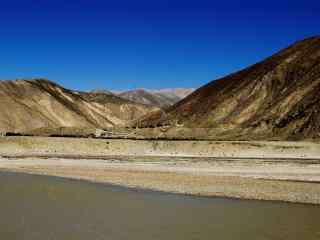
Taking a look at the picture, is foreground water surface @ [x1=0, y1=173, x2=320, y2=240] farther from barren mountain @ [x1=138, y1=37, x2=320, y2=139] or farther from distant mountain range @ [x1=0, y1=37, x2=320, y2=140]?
barren mountain @ [x1=138, y1=37, x2=320, y2=139]

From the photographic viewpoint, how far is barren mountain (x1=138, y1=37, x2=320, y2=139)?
81375mm

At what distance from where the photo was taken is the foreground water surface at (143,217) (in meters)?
17.6

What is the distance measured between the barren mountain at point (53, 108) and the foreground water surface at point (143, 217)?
102 m

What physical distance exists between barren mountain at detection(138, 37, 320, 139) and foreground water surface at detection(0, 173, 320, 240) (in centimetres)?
5148

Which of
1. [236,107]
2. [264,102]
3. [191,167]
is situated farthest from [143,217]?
[236,107]

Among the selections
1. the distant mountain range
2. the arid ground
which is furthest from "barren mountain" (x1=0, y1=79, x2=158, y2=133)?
the arid ground

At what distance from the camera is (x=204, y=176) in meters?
35.1

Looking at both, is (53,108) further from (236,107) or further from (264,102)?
(264,102)

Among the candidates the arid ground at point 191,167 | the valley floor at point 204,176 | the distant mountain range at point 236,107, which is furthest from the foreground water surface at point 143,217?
the distant mountain range at point 236,107

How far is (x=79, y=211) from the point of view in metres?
22.1

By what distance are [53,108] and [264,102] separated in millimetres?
72643

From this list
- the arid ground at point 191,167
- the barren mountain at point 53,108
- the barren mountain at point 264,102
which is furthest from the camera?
the barren mountain at point 53,108

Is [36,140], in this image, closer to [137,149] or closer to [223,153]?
[137,149]

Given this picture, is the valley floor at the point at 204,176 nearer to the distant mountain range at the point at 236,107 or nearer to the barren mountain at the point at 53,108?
the distant mountain range at the point at 236,107
